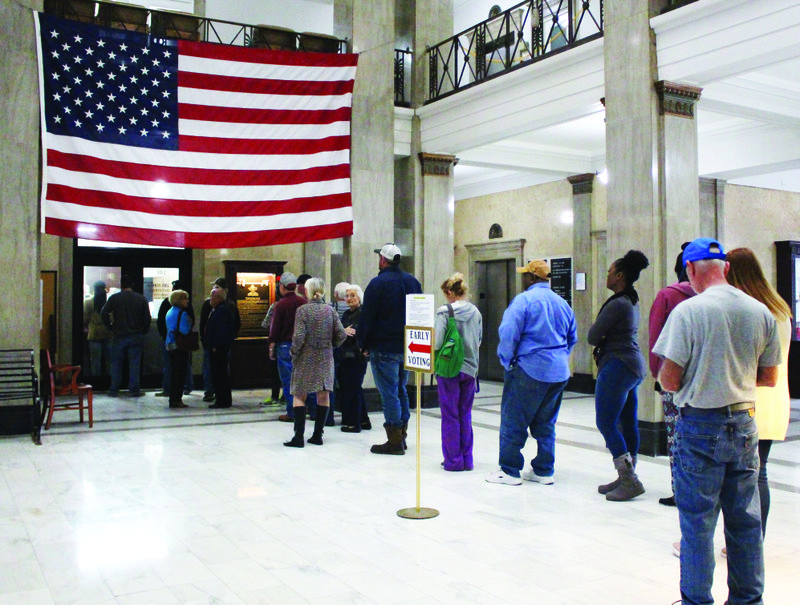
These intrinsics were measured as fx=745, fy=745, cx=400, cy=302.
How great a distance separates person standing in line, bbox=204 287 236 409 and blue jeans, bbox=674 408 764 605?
7641 mm

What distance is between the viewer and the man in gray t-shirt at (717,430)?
8.97ft

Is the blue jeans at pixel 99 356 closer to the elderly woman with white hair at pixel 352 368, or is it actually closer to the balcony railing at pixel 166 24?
the balcony railing at pixel 166 24

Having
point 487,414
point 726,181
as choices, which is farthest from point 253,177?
point 726,181

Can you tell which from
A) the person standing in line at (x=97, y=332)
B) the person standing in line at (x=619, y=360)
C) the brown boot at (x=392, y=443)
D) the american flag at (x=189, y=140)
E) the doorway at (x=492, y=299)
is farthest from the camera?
the doorway at (x=492, y=299)

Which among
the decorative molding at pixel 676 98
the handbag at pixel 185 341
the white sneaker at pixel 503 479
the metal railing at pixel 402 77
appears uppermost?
the metal railing at pixel 402 77

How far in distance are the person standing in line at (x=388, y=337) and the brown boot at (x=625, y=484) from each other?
84.1 inches

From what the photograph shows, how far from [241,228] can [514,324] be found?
14.9 ft

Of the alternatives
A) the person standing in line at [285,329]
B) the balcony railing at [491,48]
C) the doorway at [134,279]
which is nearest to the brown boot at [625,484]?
the person standing in line at [285,329]

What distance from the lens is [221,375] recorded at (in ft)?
32.2

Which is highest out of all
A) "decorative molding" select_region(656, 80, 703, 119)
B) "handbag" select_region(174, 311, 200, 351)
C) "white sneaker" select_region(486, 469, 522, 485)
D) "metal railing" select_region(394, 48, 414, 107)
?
"metal railing" select_region(394, 48, 414, 107)

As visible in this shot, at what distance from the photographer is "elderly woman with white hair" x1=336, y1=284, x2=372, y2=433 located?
7.71m

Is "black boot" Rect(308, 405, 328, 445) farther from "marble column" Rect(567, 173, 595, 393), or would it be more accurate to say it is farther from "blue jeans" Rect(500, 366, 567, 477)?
"marble column" Rect(567, 173, 595, 393)

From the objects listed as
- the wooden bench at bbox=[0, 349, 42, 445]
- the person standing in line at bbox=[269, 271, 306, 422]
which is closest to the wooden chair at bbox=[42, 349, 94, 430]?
the wooden bench at bbox=[0, 349, 42, 445]

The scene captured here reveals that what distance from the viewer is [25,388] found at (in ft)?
25.4
